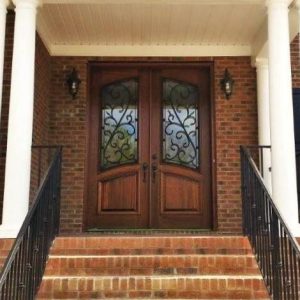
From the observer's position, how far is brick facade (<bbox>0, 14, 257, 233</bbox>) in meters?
6.62

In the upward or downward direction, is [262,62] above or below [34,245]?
above

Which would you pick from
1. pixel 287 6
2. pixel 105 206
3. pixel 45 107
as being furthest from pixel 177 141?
pixel 287 6

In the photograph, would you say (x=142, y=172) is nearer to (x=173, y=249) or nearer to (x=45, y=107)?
(x=45, y=107)

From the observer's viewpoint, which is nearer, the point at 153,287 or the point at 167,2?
the point at 153,287

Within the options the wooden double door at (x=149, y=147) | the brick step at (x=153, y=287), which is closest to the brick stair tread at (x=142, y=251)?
the brick step at (x=153, y=287)

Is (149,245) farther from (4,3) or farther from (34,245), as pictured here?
(4,3)

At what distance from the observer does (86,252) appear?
186 inches

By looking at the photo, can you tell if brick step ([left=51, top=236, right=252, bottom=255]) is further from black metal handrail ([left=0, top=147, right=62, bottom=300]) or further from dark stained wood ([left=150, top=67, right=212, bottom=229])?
dark stained wood ([left=150, top=67, right=212, bottom=229])

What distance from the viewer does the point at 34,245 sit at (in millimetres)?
4059

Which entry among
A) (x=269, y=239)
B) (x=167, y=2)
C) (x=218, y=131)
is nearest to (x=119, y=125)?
(x=218, y=131)

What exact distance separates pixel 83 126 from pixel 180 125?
1318mm

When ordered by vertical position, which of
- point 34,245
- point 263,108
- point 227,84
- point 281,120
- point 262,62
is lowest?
point 34,245

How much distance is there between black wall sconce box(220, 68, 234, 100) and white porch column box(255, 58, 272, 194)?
1.21 feet

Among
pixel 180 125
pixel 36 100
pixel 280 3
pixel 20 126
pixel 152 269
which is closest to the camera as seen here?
pixel 152 269
